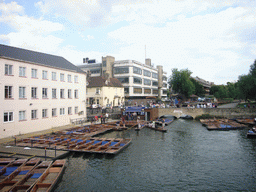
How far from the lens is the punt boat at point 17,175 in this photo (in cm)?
1420

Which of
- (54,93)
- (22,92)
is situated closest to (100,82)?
(54,93)

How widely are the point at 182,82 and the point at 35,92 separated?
69.9 m

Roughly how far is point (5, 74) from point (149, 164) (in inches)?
975

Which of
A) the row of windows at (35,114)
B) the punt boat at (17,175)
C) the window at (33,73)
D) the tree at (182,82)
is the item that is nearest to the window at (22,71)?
the window at (33,73)

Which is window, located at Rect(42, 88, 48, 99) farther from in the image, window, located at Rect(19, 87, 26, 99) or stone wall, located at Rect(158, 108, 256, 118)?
stone wall, located at Rect(158, 108, 256, 118)

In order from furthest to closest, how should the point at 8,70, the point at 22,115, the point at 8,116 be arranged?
the point at 22,115, the point at 8,70, the point at 8,116

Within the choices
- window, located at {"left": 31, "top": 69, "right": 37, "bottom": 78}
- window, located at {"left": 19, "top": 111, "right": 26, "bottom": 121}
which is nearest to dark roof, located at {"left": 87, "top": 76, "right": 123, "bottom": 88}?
window, located at {"left": 31, "top": 69, "right": 37, "bottom": 78}

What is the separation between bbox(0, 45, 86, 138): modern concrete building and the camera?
29.9 metres

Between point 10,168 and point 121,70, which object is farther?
point 121,70

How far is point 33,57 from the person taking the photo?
3603 cm

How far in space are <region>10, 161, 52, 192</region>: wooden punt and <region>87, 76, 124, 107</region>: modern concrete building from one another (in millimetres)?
42307

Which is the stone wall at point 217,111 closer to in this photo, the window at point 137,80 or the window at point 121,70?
the window at point 137,80

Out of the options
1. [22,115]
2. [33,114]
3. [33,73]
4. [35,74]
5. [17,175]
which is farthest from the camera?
[35,74]

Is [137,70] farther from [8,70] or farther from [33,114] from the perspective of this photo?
[8,70]
